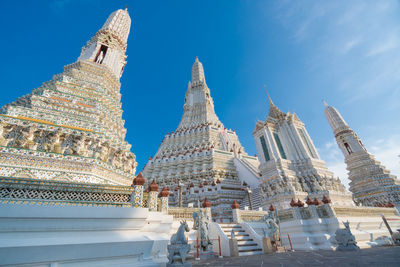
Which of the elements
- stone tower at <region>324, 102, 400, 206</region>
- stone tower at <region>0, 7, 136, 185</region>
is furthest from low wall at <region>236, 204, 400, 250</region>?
stone tower at <region>324, 102, 400, 206</region>

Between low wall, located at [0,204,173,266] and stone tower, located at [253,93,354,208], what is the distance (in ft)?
48.9

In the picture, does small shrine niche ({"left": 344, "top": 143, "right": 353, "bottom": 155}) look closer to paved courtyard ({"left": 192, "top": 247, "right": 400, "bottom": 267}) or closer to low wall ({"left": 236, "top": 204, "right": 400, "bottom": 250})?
low wall ({"left": 236, "top": 204, "right": 400, "bottom": 250})

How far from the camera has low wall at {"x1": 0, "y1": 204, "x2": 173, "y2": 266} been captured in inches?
148

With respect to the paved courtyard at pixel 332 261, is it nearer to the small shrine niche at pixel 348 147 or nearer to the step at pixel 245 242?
the step at pixel 245 242

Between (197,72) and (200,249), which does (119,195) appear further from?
(197,72)

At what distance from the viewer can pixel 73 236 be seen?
435cm

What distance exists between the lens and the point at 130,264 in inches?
177

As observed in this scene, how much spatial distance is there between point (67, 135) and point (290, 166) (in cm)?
1986

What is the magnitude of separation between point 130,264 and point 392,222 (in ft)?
59.5

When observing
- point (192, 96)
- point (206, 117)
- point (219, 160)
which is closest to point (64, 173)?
point (219, 160)

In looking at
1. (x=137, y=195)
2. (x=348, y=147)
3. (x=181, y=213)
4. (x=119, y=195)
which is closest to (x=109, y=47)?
(x=181, y=213)

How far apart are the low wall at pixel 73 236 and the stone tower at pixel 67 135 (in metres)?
2.92

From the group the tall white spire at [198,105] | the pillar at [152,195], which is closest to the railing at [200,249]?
the pillar at [152,195]

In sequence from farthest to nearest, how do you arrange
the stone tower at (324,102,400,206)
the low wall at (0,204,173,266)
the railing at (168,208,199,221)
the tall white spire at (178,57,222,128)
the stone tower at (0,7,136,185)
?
the tall white spire at (178,57,222,128)
the stone tower at (324,102,400,206)
the railing at (168,208,199,221)
the stone tower at (0,7,136,185)
the low wall at (0,204,173,266)
